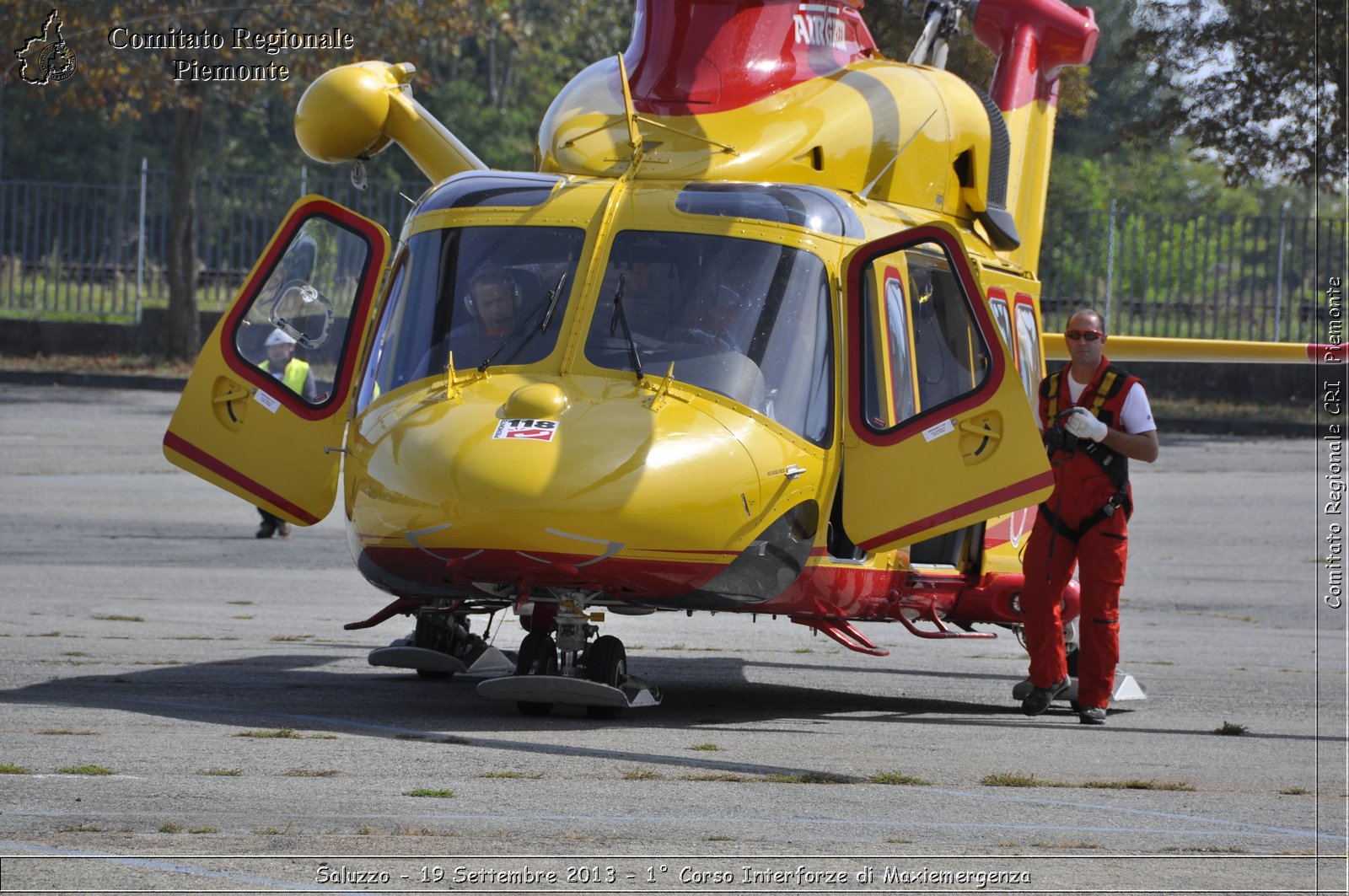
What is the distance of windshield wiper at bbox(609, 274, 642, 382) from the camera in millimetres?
8086

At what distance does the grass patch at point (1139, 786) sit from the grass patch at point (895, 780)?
661 mm

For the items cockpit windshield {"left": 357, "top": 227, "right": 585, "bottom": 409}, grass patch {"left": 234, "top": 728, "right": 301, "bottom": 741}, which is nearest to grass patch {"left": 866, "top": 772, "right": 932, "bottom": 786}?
grass patch {"left": 234, "top": 728, "right": 301, "bottom": 741}

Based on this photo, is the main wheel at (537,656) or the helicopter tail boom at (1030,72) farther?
the helicopter tail boom at (1030,72)

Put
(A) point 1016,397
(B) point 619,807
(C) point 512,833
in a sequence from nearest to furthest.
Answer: (C) point 512,833
(B) point 619,807
(A) point 1016,397

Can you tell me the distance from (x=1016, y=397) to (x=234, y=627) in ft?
18.3

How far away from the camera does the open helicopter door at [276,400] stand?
9.01 metres

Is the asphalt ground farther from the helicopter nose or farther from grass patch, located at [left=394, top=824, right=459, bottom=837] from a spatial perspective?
the helicopter nose

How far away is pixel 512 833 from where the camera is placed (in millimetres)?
5648

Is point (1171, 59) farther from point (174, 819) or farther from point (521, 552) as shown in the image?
point (174, 819)

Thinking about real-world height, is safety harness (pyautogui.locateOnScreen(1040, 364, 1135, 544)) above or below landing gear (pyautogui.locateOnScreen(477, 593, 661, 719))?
above

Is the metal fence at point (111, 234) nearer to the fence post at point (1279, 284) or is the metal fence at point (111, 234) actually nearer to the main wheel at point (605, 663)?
the fence post at point (1279, 284)

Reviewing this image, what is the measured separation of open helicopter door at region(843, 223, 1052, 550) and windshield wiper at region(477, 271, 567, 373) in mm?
1348


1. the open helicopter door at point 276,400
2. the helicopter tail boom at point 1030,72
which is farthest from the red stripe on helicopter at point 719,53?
the helicopter tail boom at point 1030,72

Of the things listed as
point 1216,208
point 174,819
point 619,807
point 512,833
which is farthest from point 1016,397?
point 1216,208
